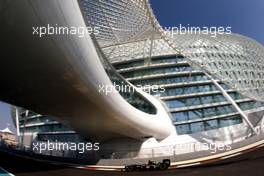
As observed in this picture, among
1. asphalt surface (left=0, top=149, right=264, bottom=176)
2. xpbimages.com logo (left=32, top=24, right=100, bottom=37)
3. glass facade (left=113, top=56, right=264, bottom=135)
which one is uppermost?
glass facade (left=113, top=56, right=264, bottom=135)

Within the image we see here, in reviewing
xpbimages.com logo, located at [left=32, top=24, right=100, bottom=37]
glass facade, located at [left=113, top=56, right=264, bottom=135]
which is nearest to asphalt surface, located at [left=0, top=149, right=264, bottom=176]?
xpbimages.com logo, located at [left=32, top=24, right=100, bottom=37]

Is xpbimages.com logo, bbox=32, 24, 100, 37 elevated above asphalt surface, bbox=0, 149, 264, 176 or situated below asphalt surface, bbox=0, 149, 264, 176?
above

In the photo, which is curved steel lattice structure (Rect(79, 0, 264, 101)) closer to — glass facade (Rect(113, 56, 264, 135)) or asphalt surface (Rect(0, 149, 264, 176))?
glass facade (Rect(113, 56, 264, 135))

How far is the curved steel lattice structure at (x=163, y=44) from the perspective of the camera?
123ft

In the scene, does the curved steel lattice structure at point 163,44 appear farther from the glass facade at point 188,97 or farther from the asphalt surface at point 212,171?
the asphalt surface at point 212,171

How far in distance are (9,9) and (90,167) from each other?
67.1 feet

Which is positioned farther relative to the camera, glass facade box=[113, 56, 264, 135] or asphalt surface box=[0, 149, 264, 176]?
glass facade box=[113, 56, 264, 135]

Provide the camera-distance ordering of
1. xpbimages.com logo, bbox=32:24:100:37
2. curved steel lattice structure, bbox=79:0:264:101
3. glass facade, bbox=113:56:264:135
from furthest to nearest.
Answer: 1. glass facade, bbox=113:56:264:135
2. curved steel lattice structure, bbox=79:0:264:101
3. xpbimages.com logo, bbox=32:24:100:37

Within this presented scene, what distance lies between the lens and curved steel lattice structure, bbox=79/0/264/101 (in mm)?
37344

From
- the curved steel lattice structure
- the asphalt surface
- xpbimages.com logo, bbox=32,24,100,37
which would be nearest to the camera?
xpbimages.com logo, bbox=32,24,100,37

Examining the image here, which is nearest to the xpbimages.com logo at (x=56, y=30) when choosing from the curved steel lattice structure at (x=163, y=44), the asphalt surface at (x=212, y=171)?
the curved steel lattice structure at (x=163, y=44)

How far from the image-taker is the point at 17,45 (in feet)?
56.5

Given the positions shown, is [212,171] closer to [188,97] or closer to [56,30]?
[56,30]

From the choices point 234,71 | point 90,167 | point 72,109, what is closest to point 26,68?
point 72,109
